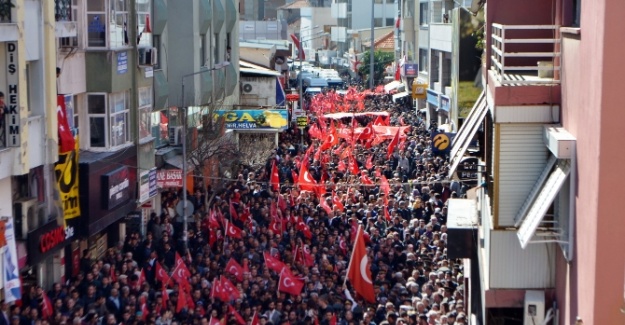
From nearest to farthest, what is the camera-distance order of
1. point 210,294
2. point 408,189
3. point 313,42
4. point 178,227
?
point 210,294 < point 178,227 < point 408,189 < point 313,42

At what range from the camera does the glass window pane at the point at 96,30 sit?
27734mm

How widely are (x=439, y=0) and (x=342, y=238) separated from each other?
32867mm

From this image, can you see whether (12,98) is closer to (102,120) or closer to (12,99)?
(12,99)

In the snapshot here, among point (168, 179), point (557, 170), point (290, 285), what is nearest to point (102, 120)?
point (168, 179)

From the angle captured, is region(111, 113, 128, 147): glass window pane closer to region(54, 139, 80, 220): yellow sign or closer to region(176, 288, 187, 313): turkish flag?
region(54, 139, 80, 220): yellow sign

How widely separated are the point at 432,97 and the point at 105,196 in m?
32.9

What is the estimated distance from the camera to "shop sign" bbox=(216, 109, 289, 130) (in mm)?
42656

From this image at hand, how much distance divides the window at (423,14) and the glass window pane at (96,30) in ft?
120

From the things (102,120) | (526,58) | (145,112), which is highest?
(526,58)

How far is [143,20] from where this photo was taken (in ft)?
104

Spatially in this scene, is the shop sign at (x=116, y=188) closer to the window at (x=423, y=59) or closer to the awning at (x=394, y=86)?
the window at (x=423, y=59)

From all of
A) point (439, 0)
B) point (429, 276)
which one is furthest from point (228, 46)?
point (429, 276)

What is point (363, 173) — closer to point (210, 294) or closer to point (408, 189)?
point (408, 189)

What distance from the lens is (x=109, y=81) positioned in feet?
91.7
